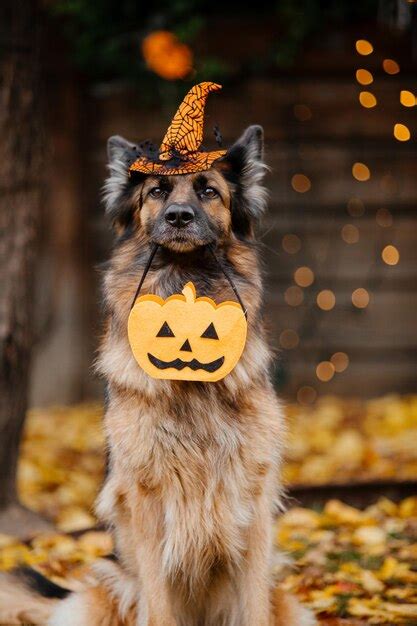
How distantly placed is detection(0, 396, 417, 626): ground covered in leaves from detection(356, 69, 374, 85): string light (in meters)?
2.58

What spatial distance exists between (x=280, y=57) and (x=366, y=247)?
1.69 m

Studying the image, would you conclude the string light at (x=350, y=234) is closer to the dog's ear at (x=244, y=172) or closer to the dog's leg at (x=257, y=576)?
the dog's ear at (x=244, y=172)

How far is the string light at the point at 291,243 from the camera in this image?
7.54m

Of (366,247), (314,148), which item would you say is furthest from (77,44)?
(366,247)

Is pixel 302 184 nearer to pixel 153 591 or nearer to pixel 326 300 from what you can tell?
pixel 326 300

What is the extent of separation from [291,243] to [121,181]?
441 centimetres

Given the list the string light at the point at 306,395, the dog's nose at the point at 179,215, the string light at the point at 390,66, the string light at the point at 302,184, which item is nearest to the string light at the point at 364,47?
the string light at the point at 390,66

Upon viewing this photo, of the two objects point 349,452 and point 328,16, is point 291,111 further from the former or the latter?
point 349,452

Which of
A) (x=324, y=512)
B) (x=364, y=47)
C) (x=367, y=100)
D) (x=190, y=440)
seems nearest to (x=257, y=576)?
(x=190, y=440)

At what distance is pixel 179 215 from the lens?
289 cm

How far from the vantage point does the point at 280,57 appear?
713 cm

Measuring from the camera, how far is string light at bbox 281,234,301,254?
7539 millimetres

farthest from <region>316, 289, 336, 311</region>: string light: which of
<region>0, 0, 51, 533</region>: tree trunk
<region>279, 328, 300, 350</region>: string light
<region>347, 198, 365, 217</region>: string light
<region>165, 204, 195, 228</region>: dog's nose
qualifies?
<region>165, 204, 195, 228</region>: dog's nose

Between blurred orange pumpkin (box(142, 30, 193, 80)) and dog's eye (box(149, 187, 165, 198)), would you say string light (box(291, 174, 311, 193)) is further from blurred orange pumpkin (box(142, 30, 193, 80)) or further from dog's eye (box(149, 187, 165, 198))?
dog's eye (box(149, 187, 165, 198))
